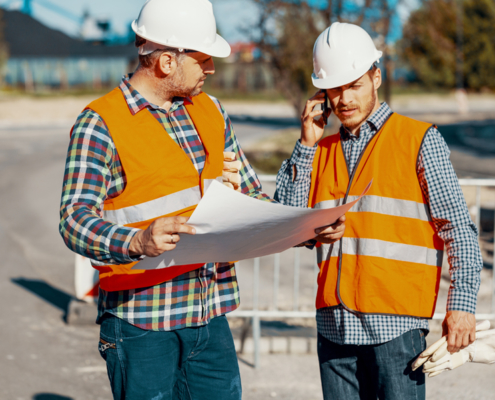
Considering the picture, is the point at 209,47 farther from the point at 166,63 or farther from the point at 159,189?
the point at 159,189

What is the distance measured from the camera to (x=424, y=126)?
7.38ft

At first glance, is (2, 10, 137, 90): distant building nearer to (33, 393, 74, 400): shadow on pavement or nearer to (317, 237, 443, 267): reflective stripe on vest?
(33, 393, 74, 400): shadow on pavement

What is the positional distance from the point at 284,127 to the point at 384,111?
80.6 ft

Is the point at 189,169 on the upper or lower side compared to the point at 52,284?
upper

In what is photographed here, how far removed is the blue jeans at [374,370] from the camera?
2.26 meters

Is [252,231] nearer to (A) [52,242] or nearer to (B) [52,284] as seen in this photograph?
(B) [52,284]

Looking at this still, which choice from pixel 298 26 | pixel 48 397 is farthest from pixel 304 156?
pixel 298 26

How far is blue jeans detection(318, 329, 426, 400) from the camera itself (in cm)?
226

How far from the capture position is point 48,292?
258 inches

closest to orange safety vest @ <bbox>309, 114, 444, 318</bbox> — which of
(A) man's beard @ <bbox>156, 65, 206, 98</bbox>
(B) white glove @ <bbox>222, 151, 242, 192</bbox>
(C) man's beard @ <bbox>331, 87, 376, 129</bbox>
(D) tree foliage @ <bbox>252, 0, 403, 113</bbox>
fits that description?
(C) man's beard @ <bbox>331, 87, 376, 129</bbox>

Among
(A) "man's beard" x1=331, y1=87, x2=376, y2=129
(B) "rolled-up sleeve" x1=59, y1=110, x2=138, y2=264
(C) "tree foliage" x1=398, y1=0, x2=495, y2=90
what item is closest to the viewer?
(B) "rolled-up sleeve" x1=59, y1=110, x2=138, y2=264

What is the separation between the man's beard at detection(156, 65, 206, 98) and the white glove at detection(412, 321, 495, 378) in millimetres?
1208

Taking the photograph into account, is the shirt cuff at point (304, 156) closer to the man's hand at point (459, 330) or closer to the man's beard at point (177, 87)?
the man's beard at point (177, 87)

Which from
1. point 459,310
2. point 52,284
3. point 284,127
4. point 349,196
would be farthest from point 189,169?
point 284,127
